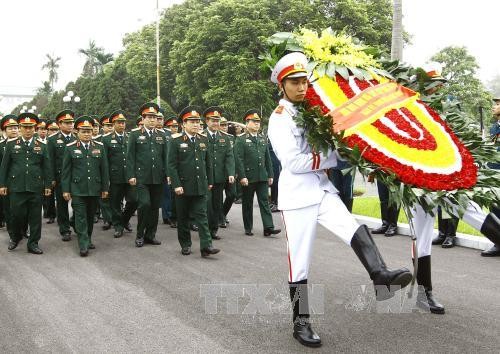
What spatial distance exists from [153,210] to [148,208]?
155mm

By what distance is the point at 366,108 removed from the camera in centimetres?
404


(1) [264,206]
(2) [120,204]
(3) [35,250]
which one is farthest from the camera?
(2) [120,204]

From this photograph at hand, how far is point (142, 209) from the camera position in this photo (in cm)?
819

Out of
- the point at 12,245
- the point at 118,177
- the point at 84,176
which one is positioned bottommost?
the point at 12,245

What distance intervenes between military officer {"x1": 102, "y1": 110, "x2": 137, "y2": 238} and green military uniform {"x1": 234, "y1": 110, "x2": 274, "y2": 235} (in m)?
1.87

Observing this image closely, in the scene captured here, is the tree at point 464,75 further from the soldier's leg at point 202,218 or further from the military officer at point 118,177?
the soldier's leg at point 202,218

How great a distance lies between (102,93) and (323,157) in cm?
3970

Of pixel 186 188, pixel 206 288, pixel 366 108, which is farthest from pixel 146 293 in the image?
pixel 366 108

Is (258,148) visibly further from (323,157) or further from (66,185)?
(323,157)

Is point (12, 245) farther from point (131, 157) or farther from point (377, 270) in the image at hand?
point (377, 270)

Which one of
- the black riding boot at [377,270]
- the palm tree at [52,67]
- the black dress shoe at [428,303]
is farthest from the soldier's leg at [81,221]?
the palm tree at [52,67]

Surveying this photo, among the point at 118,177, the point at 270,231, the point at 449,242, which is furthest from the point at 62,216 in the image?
the point at 449,242

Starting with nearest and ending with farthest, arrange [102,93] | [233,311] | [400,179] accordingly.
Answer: [400,179] → [233,311] → [102,93]

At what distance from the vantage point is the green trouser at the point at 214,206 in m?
8.66
